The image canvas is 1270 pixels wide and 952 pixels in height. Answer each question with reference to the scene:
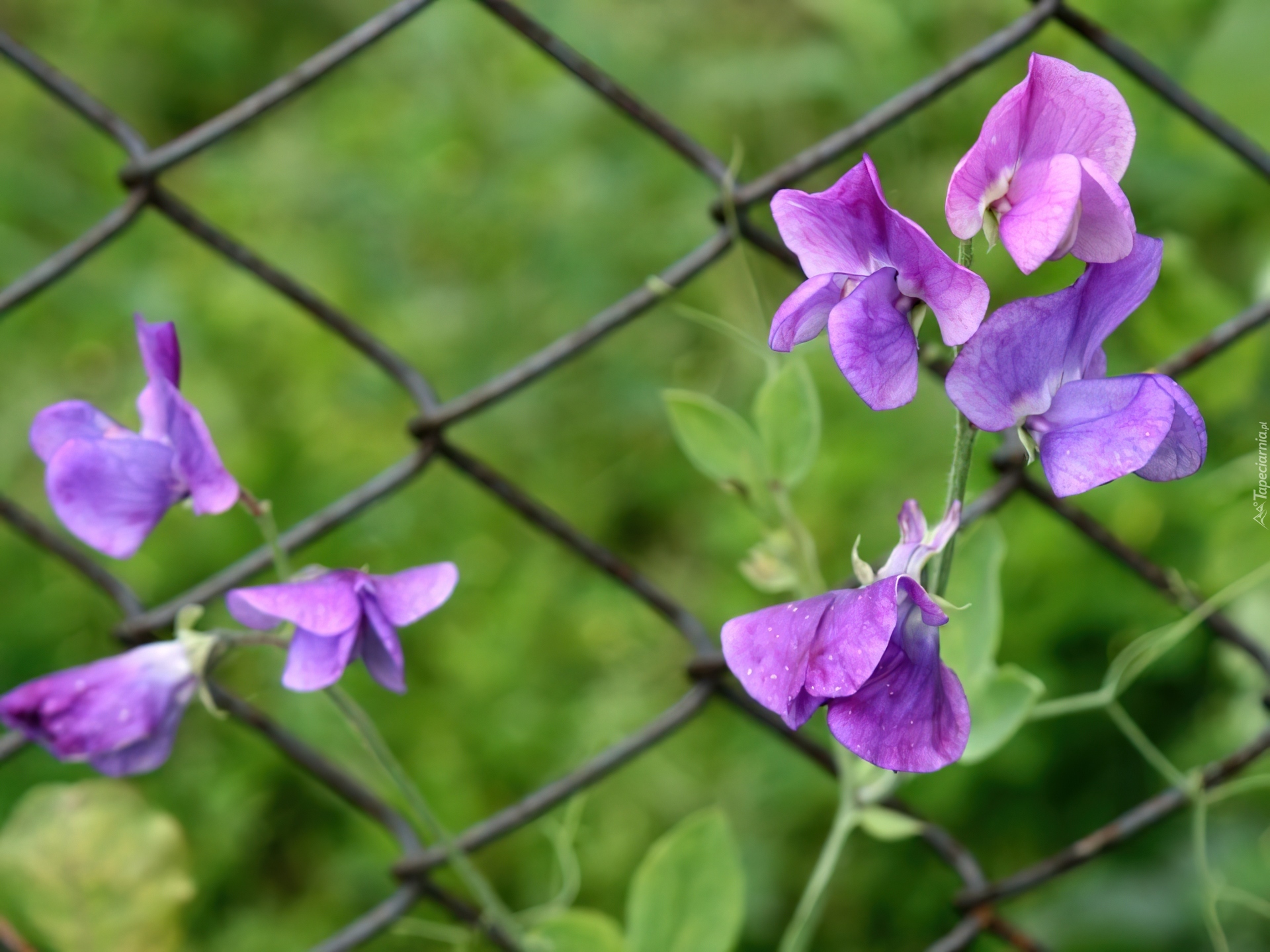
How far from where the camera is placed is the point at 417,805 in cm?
66

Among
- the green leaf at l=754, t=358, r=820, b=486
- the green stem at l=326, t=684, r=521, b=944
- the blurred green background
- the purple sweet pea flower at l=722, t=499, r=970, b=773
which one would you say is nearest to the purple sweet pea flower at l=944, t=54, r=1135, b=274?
the purple sweet pea flower at l=722, t=499, r=970, b=773

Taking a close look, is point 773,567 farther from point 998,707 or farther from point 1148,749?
point 1148,749

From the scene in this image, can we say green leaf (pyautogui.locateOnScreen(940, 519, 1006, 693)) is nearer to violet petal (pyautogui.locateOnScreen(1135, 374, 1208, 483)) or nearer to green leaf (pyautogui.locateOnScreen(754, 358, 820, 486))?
green leaf (pyautogui.locateOnScreen(754, 358, 820, 486))

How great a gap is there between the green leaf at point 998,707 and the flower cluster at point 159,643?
12.9 inches

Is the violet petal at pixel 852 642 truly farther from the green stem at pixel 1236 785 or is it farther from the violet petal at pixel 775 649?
the green stem at pixel 1236 785

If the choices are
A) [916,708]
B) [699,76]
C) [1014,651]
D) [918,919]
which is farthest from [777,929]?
[699,76]

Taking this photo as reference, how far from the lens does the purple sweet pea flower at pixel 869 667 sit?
1.41 ft

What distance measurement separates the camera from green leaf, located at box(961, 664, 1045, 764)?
67 centimetres

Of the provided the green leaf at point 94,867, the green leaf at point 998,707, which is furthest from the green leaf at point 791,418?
the green leaf at point 94,867

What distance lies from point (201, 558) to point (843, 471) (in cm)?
70

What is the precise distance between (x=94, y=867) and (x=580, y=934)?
0.94 feet

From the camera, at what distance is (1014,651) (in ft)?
3.92

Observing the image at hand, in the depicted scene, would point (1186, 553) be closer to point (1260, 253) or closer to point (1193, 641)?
point (1193, 641)

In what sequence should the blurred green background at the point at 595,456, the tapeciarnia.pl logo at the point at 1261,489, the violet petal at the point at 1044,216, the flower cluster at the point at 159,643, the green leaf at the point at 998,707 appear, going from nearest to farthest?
the violet petal at the point at 1044,216 < the flower cluster at the point at 159,643 < the green leaf at the point at 998,707 < the tapeciarnia.pl logo at the point at 1261,489 < the blurred green background at the point at 595,456
